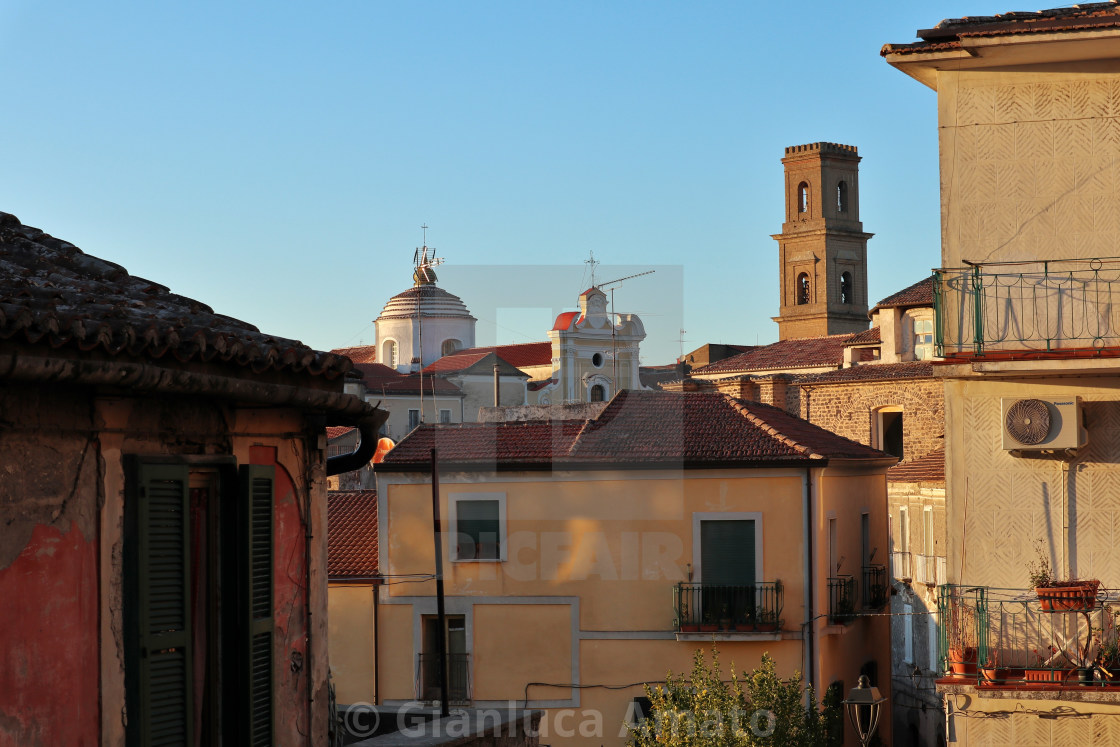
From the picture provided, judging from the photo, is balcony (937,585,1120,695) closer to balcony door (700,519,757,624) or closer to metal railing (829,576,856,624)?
balcony door (700,519,757,624)

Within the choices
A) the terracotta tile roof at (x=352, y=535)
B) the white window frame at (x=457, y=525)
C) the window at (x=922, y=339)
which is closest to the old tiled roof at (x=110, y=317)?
the terracotta tile roof at (x=352, y=535)

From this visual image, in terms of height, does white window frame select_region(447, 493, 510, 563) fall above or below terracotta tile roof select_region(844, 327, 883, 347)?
below

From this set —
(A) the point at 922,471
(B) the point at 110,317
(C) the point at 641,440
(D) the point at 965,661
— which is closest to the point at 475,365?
(A) the point at 922,471

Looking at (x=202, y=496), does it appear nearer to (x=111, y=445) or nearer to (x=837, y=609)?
(x=111, y=445)

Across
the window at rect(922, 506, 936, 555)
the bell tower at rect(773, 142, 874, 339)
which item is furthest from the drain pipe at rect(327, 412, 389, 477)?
the bell tower at rect(773, 142, 874, 339)

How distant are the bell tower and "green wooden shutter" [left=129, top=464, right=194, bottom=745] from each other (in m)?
78.4

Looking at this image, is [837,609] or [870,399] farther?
[870,399]

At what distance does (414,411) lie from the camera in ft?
215

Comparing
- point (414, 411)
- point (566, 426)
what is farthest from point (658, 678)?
point (414, 411)

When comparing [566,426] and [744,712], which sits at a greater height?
[566,426]

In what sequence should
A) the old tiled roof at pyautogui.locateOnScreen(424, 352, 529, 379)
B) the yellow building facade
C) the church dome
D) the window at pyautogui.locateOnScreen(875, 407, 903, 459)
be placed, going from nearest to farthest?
the yellow building facade
the window at pyautogui.locateOnScreen(875, 407, 903, 459)
the old tiled roof at pyautogui.locateOnScreen(424, 352, 529, 379)
the church dome

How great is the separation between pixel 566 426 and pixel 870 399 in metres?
21.7

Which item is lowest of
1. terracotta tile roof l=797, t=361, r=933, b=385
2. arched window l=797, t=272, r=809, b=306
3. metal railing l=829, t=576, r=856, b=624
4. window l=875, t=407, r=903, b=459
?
metal railing l=829, t=576, r=856, b=624

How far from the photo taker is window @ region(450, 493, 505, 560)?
21.5 meters
